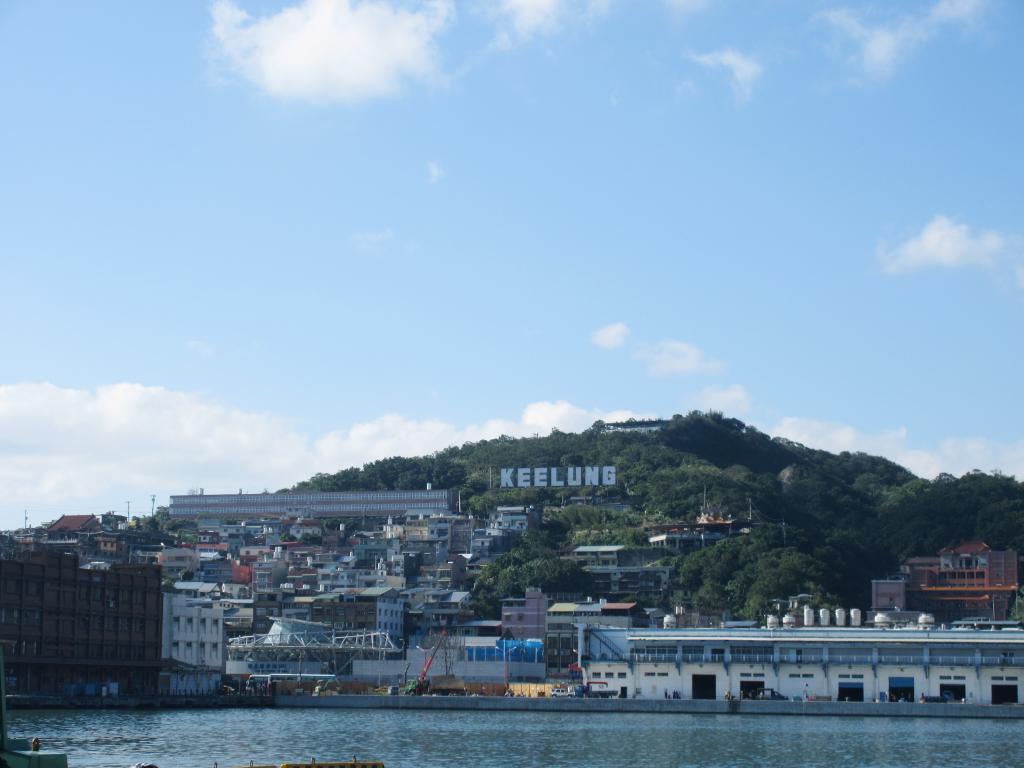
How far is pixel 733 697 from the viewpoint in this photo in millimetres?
90312

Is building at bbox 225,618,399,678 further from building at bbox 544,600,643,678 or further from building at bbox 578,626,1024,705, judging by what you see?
building at bbox 578,626,1024,705

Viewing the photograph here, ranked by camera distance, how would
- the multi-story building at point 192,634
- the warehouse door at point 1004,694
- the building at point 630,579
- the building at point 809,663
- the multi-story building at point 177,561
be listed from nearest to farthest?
the warehouse door at point 1004,694, the building at point 809,663, the multi-story building at point 192,634, the building at point 630,579, the multi-story building at point 177,561

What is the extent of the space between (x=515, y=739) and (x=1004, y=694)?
3586 centimetres

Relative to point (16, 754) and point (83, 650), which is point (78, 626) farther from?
point (16, 754)

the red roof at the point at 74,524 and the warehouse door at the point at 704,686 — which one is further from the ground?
the red roof at the point at 74,524

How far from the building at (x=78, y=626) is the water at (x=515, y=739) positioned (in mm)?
6341

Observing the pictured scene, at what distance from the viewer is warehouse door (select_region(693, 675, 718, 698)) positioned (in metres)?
92.8

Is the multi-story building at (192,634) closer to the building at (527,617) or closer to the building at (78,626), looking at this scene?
the building at (78,626)

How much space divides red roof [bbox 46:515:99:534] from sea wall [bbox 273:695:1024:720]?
102 metres

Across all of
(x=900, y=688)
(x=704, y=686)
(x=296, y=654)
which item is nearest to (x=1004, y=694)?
(x=900, y=688)

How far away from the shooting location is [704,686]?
92.9 metres

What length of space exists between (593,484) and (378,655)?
83027 mm

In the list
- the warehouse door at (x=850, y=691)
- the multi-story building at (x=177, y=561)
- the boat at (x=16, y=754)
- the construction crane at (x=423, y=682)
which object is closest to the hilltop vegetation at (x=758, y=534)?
the construction crane at (x=423, y=682)

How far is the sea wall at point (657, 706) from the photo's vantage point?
8412cm
